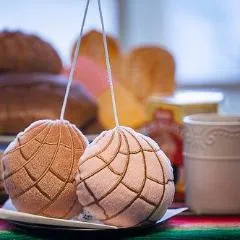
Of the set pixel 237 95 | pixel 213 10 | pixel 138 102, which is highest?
pixel 213 10

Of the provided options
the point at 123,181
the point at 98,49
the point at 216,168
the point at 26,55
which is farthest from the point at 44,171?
the point at 98,49

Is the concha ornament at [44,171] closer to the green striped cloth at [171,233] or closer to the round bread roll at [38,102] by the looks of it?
the green striped cloth at [171,233]

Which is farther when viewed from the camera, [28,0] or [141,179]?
[28,0]

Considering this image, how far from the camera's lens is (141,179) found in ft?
2.15

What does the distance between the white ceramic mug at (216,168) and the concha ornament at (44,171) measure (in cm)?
19

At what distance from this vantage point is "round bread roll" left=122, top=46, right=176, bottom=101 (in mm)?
1333

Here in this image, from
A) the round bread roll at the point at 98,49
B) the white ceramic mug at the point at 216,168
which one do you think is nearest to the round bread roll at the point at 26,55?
the round bread roll at the point at 98,49

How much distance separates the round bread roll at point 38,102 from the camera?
1.00m

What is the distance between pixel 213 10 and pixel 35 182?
168cm

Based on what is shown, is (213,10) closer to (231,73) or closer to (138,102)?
(231,73)

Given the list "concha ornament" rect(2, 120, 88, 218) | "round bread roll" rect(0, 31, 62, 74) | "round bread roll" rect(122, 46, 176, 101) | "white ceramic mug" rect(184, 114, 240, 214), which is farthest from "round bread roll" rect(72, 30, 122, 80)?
"concha ornament" rect(2, 120, 88, 218)

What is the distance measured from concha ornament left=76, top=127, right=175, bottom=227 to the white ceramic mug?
142mm

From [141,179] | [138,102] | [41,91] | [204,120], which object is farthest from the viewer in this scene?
[138,102]

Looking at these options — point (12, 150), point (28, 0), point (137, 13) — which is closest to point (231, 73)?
point (137, 13)
